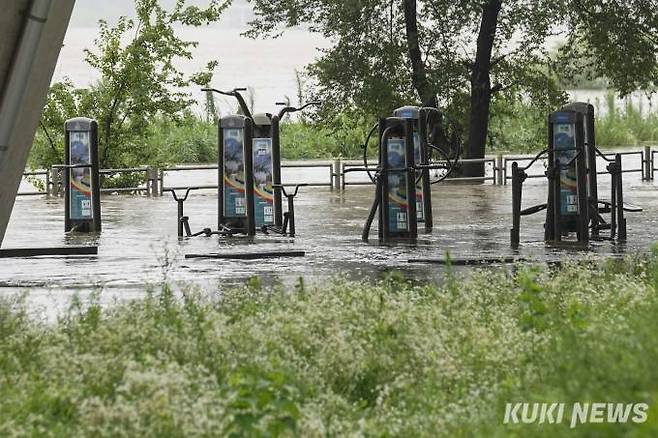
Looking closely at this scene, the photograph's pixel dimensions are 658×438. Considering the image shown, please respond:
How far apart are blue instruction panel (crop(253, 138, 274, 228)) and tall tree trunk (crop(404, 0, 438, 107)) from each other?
18.6m

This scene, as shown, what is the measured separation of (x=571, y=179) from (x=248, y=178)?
4.44 m

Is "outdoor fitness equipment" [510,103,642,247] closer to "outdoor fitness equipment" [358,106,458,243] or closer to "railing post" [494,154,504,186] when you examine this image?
"outdoor fitness equipment" [358,106,458,243]

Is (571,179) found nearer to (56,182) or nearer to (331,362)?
(331,362)

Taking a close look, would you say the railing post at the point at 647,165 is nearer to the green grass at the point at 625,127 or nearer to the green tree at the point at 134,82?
the green tree at the point at 134,82

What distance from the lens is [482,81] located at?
40.9 meters

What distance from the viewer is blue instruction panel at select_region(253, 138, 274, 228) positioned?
21438 millimetres

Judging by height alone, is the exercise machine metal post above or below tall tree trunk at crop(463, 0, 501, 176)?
below

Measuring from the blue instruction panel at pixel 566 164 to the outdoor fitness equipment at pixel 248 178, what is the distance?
3443 mm

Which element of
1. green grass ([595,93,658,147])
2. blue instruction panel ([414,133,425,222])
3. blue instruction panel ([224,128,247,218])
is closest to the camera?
blue instruction panel ([224,128,247,218])

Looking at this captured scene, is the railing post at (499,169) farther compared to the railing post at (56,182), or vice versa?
the railing post at (499,169)

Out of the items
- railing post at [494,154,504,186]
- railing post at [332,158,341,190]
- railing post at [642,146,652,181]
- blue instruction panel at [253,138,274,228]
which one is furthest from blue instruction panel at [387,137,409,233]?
railing post at [642,146,652,181]

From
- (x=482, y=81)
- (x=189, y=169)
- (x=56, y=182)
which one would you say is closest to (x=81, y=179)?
(x=56, y=182)

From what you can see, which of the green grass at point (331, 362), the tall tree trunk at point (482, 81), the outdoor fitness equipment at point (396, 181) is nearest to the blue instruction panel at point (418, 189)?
the outdoor fitness equipment at point (396, 181)

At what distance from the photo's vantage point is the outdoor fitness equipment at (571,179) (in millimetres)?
18938
